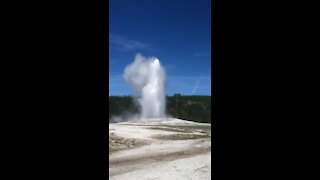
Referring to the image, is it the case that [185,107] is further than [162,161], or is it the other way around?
[185,107]

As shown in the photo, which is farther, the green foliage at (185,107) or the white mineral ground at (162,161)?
the green foliage at (185,107)

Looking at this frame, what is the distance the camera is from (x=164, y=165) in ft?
37.9

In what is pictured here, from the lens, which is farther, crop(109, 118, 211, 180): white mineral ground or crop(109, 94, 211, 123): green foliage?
crop(109, 94, 211, 123): green foliage
